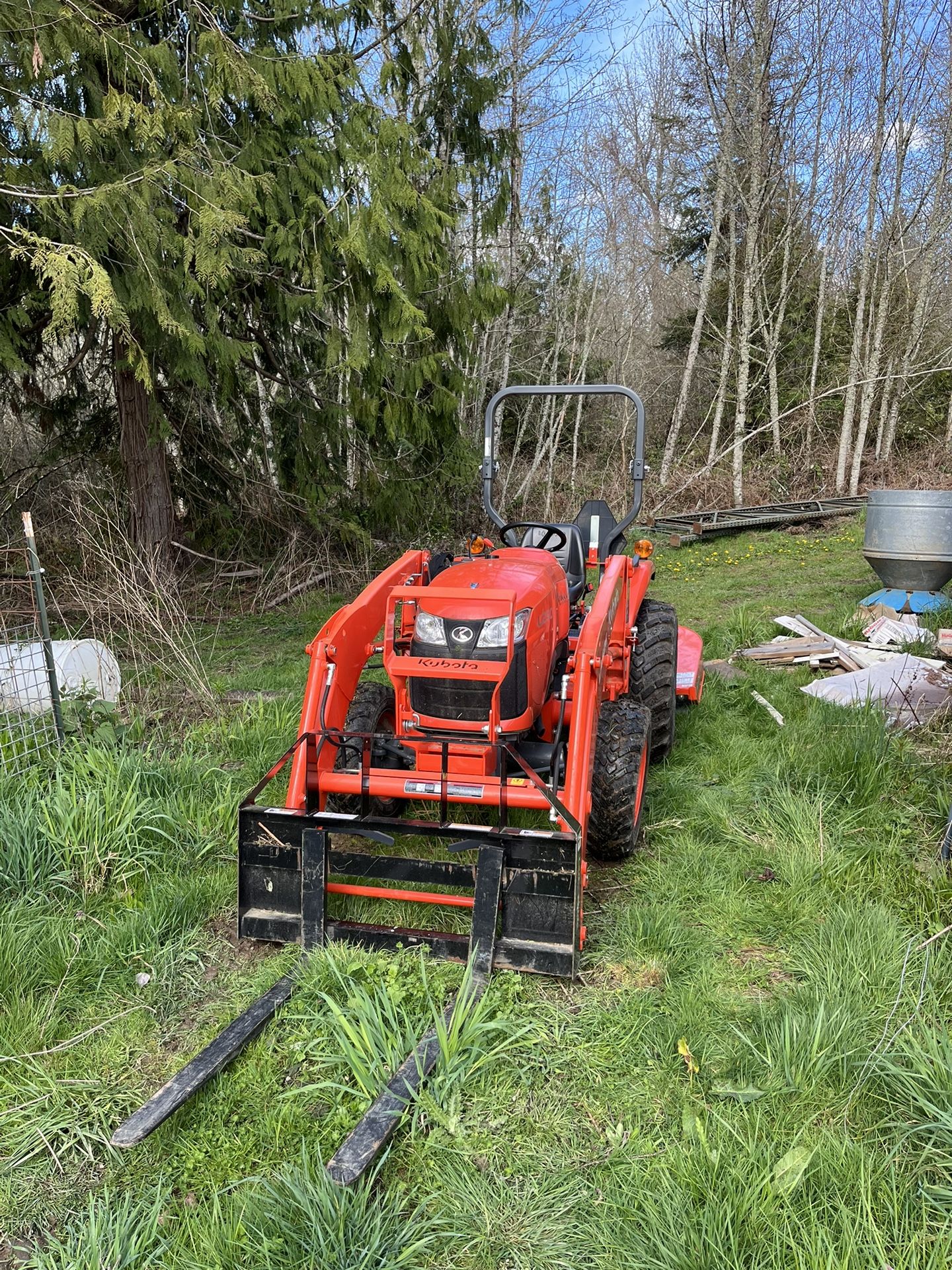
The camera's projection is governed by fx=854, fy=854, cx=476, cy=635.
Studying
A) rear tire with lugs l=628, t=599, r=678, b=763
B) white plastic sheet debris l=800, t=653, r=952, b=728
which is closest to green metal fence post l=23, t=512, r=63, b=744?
rear tire with lugs l=628, t=599, r=678, b=763

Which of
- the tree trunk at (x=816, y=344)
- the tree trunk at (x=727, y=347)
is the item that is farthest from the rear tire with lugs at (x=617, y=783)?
the tree trunk at (x=816, y=344)

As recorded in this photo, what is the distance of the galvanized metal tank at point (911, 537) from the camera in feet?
22.2

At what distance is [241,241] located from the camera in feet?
20.5

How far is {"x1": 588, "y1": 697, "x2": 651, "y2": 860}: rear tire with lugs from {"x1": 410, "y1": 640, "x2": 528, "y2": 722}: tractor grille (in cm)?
37

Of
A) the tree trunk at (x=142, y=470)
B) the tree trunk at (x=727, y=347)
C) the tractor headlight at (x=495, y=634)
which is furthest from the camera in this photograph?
the tree trunk at (x=727, y=347)

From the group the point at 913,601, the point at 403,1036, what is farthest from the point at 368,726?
the point at 913,601

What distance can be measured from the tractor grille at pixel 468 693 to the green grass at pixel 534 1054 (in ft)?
2.75

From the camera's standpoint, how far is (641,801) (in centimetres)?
355

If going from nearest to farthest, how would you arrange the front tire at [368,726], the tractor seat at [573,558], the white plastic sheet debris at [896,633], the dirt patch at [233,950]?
the dirt patch at [233,950], the front tire at [368,726], the tractor seat at [573,558], the white plastic sheet debris at [896,633]

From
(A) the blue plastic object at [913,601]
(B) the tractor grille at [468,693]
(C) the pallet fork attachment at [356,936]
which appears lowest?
(C) the pallet fork attachment at [356,936]

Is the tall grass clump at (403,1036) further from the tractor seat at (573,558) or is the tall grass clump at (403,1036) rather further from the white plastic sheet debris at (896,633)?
the white plastic sheet debris at (896,633)

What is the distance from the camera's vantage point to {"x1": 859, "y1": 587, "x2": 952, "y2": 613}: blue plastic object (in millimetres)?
6824

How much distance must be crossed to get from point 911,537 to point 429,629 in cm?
523

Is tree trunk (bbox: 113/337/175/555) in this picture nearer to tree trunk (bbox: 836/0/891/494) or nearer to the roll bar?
the roll bar
